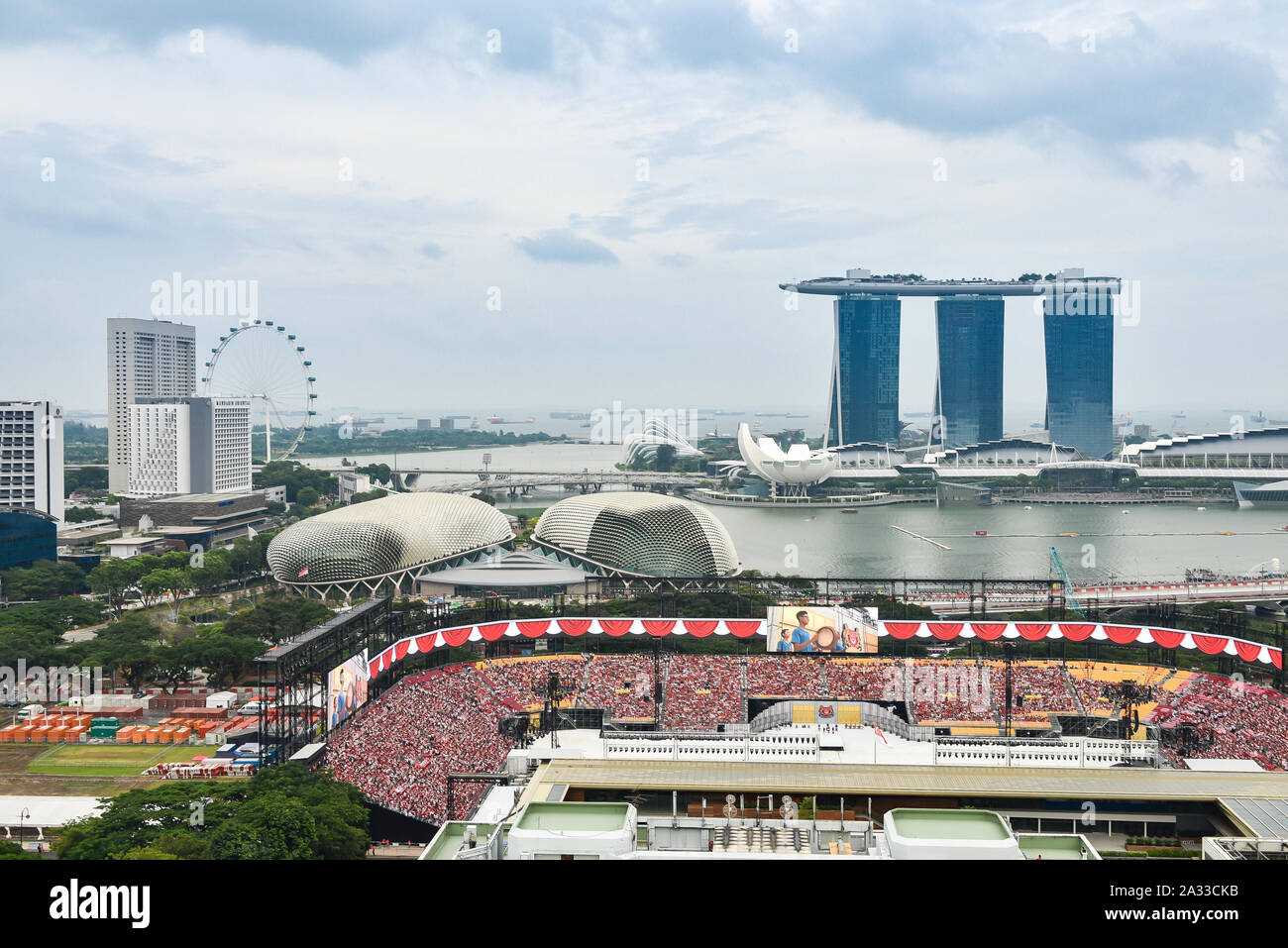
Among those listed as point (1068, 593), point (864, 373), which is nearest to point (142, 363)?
point (864, 373)

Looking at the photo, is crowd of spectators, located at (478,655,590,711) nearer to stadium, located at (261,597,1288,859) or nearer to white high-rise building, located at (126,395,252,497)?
stadium, located at (261,597,1288,859)

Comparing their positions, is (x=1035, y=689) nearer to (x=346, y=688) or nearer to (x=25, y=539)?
(x=346, y=688)

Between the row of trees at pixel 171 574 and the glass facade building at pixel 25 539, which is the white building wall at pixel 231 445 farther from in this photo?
the glass facade building at pixel 25 539

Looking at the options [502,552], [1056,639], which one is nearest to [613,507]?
[502,552]

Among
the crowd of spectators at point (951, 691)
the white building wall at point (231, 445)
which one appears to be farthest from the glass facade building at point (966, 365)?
the crowd of spectators at point (951, 691)
